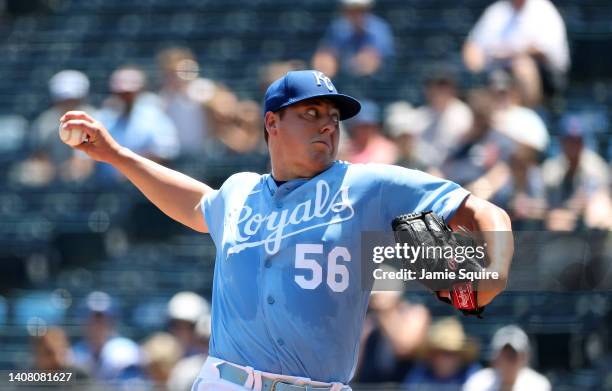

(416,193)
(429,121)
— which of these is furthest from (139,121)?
(416,193)

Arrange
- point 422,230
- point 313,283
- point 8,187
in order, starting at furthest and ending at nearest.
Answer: point 8,187 < point 313,283 < point 422,230

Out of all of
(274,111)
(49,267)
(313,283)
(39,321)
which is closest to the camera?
(313,283)

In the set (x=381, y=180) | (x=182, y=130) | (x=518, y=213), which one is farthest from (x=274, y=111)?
(x=182, y=130)

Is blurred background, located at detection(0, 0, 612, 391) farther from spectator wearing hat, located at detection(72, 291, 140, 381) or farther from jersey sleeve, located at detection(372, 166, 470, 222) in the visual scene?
jersey sleeve, located at detection(372, 166, 470, 222)

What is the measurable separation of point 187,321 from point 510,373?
2108mm

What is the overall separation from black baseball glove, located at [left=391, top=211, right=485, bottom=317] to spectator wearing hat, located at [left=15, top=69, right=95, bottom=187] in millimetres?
6175

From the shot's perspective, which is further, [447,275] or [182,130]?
[182,130]

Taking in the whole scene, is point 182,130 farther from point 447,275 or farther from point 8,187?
point 447,275

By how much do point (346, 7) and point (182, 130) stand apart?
166cm

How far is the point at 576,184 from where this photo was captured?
7.26m

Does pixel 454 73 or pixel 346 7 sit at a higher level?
pixel 346 7

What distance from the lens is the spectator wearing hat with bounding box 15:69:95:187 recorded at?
9422 millimetres

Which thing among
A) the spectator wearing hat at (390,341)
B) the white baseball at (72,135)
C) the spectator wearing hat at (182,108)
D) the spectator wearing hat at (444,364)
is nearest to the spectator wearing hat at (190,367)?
the spectator wearing hat at (390,341)

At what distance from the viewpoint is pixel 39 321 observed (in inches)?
328
